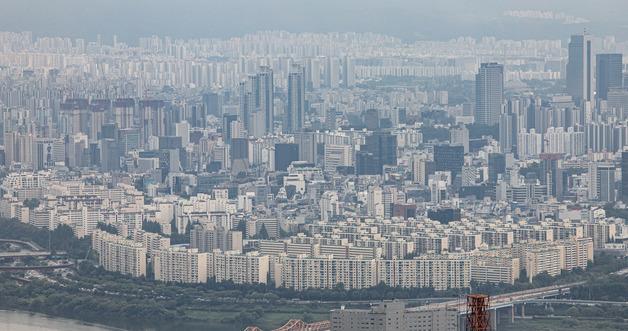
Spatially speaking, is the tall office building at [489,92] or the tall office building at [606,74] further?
the tall office building at [489,92]

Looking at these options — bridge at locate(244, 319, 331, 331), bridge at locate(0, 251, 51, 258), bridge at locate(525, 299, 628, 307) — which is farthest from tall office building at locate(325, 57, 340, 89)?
bridge at locate(244, 319, 331, 331)

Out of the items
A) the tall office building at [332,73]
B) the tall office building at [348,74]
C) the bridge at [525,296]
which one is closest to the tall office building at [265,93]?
the tall office building at [332,73]

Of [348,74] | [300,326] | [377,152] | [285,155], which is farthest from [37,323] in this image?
[348,74]

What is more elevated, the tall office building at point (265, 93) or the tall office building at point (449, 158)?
the tall office building at point (265, 93)

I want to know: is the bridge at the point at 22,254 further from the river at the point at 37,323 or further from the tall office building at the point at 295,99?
the tall office building at the point at 295,99

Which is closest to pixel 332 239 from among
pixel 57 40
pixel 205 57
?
pixel 57 40

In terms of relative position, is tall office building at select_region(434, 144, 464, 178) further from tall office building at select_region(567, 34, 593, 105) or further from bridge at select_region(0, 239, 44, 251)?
bridge at select_region(0, 239, 44, 251)

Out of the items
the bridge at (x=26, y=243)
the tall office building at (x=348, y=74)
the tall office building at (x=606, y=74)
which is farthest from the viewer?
the tall office building at (x=348, y=74)
